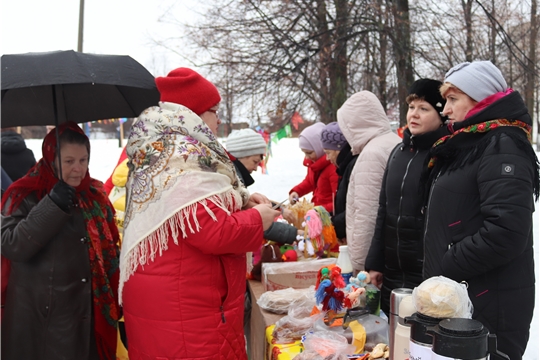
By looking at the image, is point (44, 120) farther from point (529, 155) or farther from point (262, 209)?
point (529, 155)

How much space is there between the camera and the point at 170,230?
1971mm

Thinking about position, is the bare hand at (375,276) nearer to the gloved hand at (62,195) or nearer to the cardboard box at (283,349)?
the cardboard box at (283,349)

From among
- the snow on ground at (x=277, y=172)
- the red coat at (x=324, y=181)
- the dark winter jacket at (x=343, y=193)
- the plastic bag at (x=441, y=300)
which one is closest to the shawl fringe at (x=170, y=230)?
the plastic bag at (x=441, y=300)

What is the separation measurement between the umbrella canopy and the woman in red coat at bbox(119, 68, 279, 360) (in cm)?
32

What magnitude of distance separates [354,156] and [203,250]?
201 cm

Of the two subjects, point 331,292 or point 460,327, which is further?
point 331,292

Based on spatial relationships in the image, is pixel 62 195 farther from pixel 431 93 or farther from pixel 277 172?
pixel 277 172

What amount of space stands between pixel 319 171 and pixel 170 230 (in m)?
2.90

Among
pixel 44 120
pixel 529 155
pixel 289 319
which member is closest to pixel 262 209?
pixel 289 319

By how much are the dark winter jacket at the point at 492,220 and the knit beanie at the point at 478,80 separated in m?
0.11

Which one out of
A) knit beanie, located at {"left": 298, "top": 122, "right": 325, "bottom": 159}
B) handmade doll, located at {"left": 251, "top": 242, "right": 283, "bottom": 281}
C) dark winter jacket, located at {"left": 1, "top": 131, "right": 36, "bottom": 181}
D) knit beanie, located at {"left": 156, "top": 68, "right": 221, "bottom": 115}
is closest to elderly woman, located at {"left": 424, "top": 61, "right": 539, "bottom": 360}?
knit beanie, located at {"left": 156, "top": 68, "right": 221, "bottom": 115}

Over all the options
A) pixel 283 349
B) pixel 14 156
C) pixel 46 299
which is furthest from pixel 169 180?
pixel 14 156

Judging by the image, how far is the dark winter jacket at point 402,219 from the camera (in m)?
2.52

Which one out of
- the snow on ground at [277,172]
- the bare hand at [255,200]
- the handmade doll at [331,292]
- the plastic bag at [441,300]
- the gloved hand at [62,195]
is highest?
the gloved hand at [62,195]
